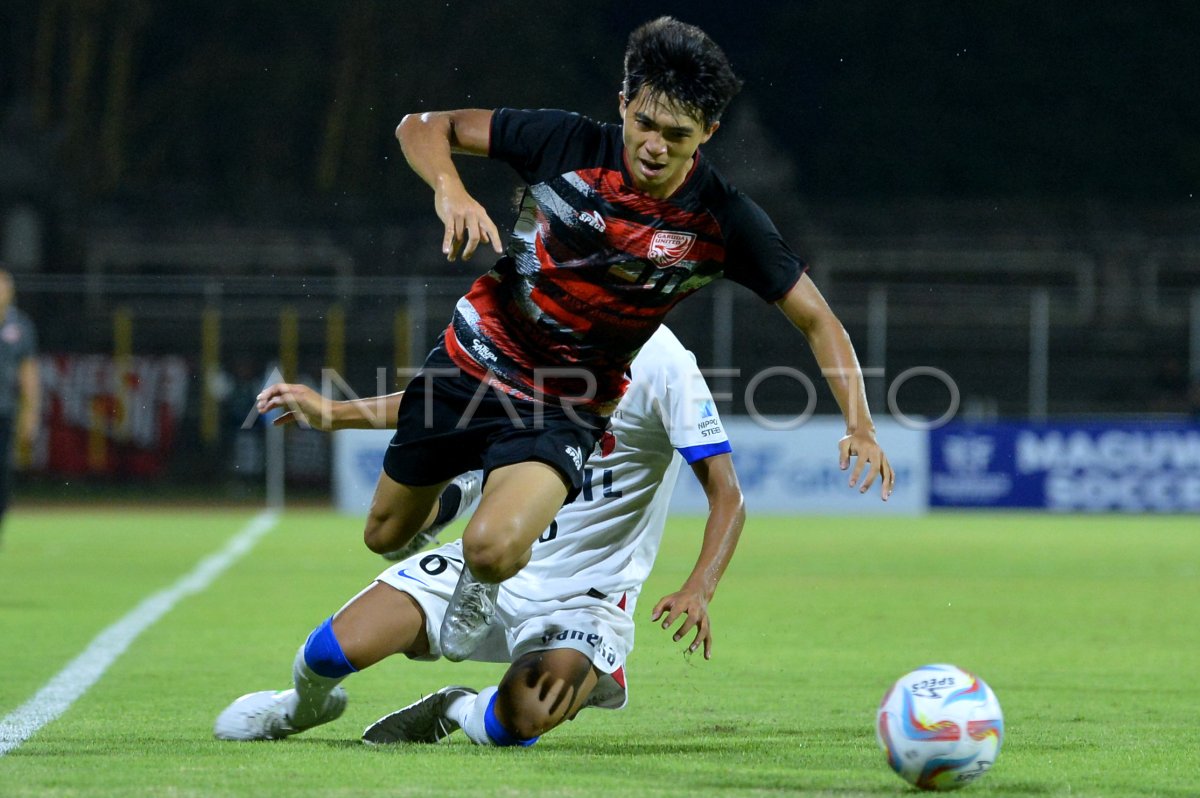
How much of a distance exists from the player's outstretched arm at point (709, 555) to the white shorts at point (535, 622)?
289 millimetres

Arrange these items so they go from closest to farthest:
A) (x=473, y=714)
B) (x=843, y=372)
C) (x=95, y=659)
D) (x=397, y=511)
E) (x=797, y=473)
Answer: (x=843, y=372)
(x=473, y=714)
(x=397, y=511)
(x=95, y=659)
(x=797, y=473)

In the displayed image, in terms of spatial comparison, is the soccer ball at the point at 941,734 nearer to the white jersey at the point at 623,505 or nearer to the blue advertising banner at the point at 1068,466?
the white jersey at the point at 623,505

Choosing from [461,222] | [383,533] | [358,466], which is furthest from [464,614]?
[358,466]

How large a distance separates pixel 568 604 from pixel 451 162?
1479 mm

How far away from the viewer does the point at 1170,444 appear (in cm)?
1928

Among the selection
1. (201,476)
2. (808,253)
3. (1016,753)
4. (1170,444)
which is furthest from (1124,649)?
(808,253)

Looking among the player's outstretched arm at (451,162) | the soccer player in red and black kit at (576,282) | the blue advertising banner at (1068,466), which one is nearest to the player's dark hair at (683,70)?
the soccer player in red and black kit at (576,282)

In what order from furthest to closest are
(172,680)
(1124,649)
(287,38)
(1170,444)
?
1. (287,38)
2. (1170,444)
3. (1124,649)
4. (172,680)

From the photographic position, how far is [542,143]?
5.03 m

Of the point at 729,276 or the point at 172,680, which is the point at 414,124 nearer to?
the point at 729,276

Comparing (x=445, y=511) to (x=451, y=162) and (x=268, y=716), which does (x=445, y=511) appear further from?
(x=451, y=162)

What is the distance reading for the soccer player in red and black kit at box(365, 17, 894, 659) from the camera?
4.84 metres

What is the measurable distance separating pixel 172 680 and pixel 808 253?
73.4 feet

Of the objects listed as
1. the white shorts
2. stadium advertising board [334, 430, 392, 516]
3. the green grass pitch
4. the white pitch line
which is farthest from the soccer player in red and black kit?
stadium advertising board [334, 430, 392, 516]
